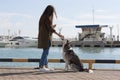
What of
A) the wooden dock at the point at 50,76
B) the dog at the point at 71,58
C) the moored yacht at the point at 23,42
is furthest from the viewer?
the moored yacht at the point at 23,42

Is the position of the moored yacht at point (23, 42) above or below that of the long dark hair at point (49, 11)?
below

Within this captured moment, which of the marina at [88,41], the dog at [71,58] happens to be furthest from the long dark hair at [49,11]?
the marina at [88,41]

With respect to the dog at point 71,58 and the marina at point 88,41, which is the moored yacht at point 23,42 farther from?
the dog at point 71,58

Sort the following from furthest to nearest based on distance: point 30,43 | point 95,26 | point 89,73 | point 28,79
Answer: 1. point 30,43
2. point 95,26
3. point 89,73
4. point 28,79

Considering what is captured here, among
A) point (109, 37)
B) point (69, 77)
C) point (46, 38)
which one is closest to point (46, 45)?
point (46, 38)

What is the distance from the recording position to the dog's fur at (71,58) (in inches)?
526

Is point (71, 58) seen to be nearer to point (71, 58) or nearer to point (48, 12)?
point (71, 58)

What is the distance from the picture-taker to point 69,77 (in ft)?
38.6

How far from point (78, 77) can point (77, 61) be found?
5.56ft

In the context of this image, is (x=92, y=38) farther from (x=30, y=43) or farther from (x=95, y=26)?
(x=30, y=43)

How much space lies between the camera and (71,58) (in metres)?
13.4

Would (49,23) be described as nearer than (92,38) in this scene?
Yes

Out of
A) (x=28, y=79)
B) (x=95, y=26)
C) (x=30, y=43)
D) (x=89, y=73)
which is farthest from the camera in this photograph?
(x=30, y=43)

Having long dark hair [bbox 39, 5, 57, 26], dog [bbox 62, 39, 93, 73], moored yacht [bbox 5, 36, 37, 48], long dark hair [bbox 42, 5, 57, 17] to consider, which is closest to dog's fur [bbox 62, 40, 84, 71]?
dog [bbox 62, 39, 93, 73]
